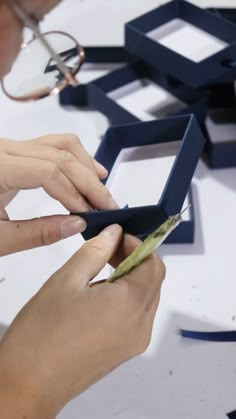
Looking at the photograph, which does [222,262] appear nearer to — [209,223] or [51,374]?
[209,223]

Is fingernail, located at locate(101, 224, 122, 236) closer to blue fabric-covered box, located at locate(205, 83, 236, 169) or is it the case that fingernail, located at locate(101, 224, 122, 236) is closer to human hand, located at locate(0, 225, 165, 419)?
human hand, located at locate(0, 225, 165, 419)

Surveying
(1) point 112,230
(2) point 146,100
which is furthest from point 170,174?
(2) point 146,100

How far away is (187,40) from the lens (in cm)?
86

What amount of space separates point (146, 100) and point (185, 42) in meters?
0.11

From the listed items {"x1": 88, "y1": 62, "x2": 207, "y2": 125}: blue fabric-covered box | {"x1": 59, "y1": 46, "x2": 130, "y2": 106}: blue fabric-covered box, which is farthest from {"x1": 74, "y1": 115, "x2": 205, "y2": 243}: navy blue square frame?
{"x1": 59, "y1": 46, "x2": 130, "y2": 106}: blue fabric-covered box

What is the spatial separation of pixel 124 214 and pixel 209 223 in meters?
0.20

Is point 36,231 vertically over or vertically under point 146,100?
over

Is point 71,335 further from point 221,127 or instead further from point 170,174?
point 221,127

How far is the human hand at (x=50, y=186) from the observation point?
1.90 ft

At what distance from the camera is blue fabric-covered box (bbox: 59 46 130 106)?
91 centimetres

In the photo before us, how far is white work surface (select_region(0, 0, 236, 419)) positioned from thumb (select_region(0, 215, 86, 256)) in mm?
75

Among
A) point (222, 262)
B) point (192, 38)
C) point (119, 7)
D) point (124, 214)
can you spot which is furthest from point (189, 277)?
point (119, 7)

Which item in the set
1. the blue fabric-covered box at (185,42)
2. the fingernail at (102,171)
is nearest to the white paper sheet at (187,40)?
the blue fabric-covered box at (185,42)

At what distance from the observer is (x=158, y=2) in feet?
3.80
